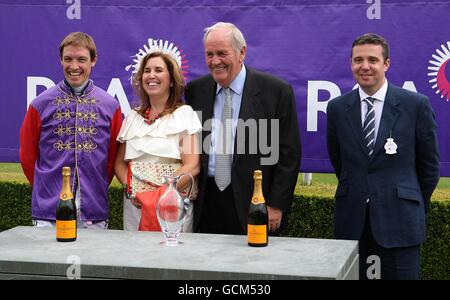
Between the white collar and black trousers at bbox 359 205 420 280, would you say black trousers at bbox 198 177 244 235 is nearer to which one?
black trousers at bbox 359 205 420 280

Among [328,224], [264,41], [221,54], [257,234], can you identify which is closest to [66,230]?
[257,234]

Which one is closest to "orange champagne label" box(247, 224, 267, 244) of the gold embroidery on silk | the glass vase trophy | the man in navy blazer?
the glass vase trophy

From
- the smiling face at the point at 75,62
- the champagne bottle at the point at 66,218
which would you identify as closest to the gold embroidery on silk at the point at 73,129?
the smiling face at the point at 75,62

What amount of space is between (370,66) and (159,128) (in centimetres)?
117

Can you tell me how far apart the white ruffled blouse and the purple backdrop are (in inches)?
46.0

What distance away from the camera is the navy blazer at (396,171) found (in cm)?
348

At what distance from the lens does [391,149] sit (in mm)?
3449

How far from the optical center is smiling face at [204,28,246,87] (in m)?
3.69

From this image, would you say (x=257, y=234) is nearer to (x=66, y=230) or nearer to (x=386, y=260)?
(x=66, y=230)

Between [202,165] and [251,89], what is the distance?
514 mm

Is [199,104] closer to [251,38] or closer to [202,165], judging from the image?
[202,165]

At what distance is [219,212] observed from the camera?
374 centimetres
